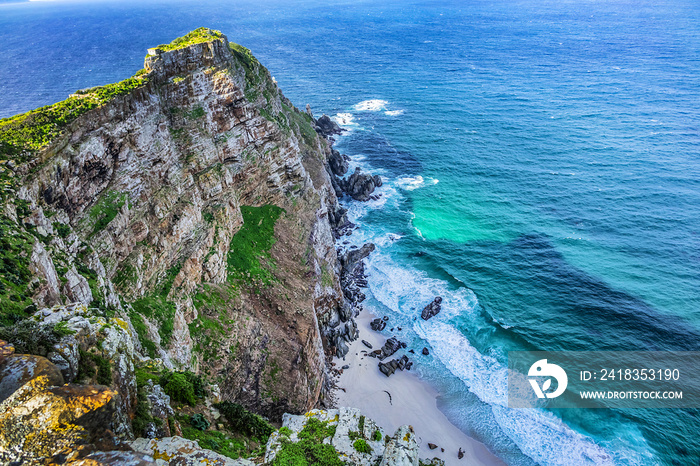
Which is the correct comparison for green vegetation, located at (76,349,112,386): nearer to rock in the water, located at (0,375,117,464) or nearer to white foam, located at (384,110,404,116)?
rock in the water, located at (0,375,117,464)

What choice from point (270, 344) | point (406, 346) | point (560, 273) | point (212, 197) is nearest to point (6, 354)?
point (270, 344)

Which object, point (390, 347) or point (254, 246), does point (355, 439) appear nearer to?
point (254, 246)

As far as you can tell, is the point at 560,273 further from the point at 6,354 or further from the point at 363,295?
the point at 6,354

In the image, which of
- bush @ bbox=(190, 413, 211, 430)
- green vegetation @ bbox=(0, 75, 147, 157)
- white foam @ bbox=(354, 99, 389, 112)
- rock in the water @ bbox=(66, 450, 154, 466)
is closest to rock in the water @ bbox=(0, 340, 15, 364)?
rock in the water @ bbox=(66, 450, 154, 466)

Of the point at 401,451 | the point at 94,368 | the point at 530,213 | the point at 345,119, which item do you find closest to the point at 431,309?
the point at 530,213

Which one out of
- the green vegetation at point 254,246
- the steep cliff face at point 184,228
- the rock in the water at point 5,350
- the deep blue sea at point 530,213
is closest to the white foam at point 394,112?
the deep blue sea at point 530,213

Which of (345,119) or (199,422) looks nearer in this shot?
(199,422)
